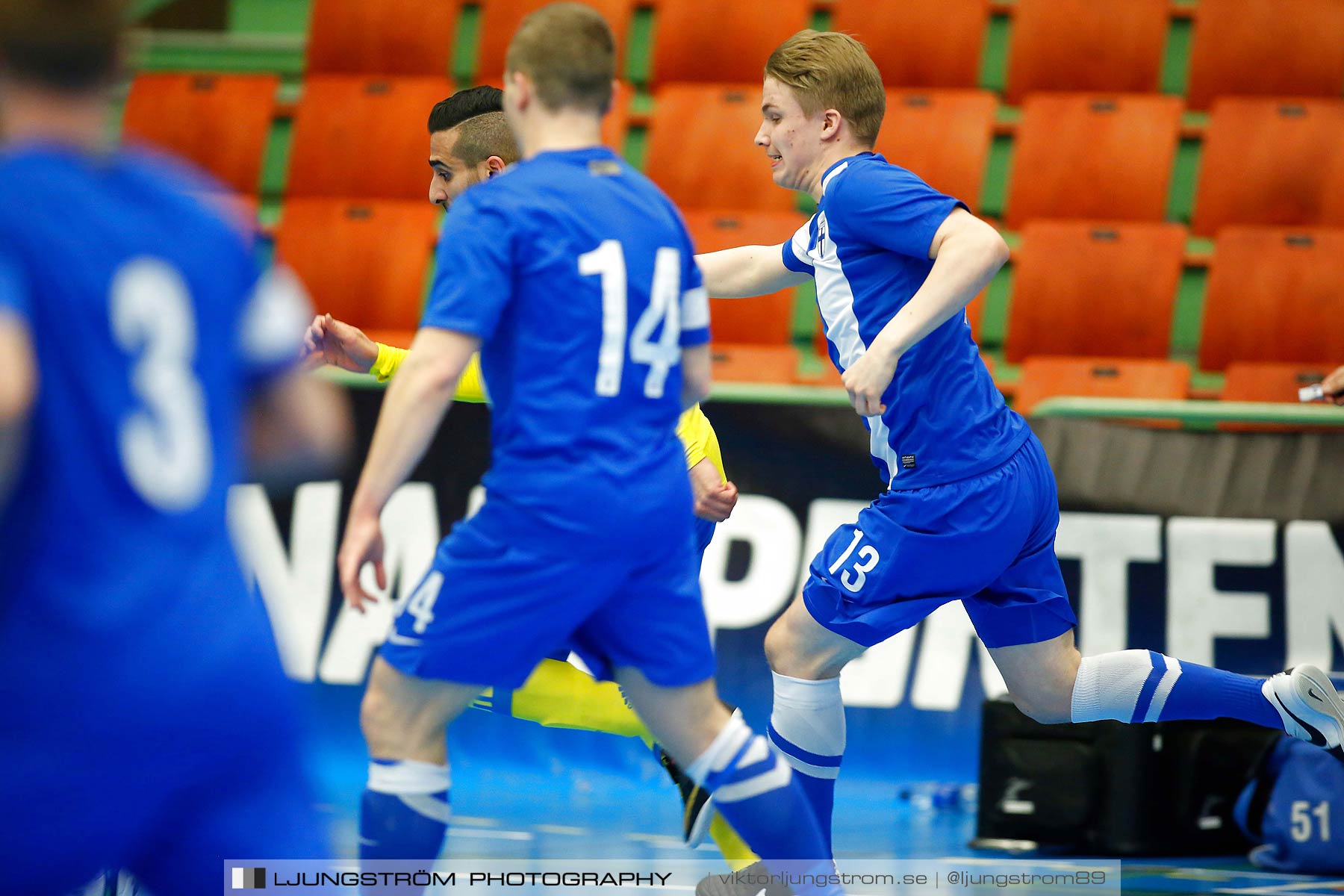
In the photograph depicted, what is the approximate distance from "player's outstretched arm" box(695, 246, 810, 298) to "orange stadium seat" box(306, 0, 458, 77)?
18.4ft

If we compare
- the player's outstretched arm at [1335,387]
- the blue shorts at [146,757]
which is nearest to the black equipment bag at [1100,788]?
the player's outstretched arm at [1335,387]

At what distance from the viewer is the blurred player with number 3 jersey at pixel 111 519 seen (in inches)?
62.1

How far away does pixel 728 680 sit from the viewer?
5.54 meters

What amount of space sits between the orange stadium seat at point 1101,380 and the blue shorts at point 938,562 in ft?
11.0

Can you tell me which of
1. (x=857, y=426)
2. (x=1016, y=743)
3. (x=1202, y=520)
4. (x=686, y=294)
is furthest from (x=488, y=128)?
(x=1202, y=520)

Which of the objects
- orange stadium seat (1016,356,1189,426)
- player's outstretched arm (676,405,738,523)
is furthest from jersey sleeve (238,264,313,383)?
orange stadium seat (1016,356,1189,426)

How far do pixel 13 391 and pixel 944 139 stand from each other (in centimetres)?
Result: 703

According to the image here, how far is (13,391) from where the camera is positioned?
1464mm

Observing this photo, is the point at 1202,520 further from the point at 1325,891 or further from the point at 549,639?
the point at 549,639

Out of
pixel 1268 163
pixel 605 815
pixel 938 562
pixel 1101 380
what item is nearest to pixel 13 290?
pixel 938 562

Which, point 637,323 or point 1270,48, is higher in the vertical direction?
point 1270,48

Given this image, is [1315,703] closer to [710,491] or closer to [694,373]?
[710,491]

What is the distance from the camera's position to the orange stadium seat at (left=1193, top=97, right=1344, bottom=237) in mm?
7863

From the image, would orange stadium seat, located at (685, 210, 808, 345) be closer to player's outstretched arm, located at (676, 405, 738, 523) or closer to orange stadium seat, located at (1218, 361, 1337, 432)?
orange stadium seat, located at (1218, 361, 1337, 432)
